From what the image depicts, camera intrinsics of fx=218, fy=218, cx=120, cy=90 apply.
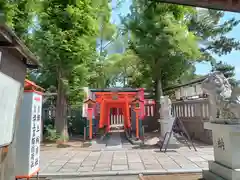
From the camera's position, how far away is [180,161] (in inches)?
251

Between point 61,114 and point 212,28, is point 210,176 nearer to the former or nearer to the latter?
point 61,114

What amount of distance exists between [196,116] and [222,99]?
706 centimetres

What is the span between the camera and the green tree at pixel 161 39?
37.9ft

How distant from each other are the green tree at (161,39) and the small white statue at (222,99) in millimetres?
7384

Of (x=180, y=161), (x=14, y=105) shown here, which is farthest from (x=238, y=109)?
(x=14, y=105)

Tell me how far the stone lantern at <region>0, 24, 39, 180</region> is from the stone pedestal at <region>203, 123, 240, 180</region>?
3.55m

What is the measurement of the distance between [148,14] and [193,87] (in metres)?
4.85

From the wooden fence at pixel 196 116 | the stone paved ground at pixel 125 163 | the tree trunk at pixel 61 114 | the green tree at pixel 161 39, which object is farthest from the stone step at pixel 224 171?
the green tree at pixel 161 39

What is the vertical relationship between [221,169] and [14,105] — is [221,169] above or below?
below

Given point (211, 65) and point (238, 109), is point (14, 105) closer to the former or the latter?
point (238, 109)

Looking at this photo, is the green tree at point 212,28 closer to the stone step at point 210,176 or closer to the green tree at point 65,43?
the green tree at point 65,43

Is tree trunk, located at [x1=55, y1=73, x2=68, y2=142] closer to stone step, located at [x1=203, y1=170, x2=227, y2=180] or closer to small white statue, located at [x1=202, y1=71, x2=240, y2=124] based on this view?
stone step, located at [x1=203, y1=170, x2=227, y2=180]

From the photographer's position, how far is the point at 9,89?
9.95 feet

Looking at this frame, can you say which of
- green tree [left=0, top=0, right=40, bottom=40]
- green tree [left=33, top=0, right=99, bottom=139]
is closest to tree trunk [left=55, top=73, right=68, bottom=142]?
green tree [left=33, top=0, right=99, bottom=139]
